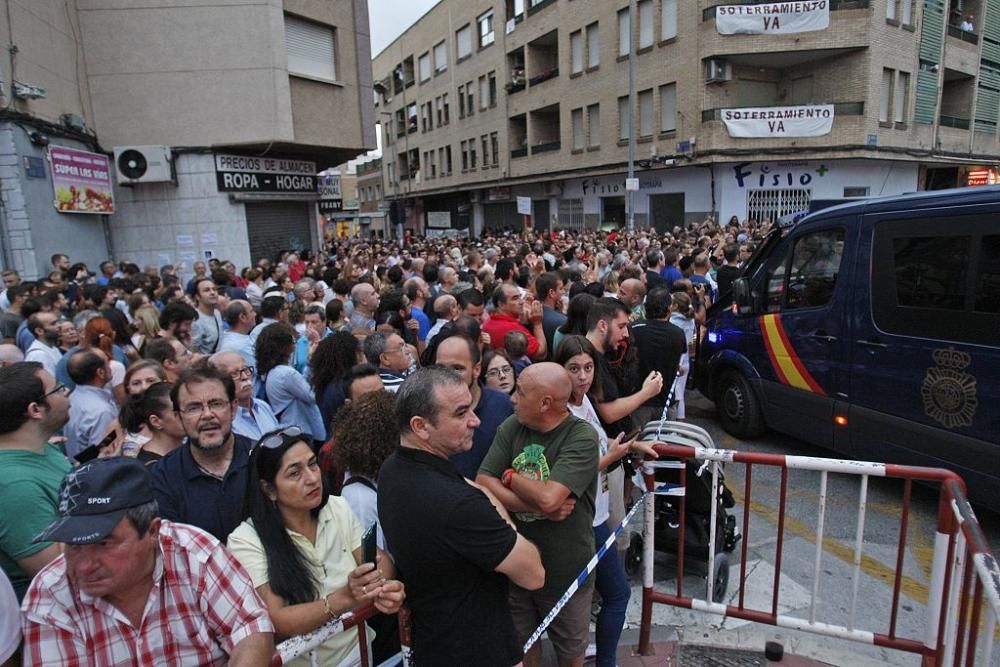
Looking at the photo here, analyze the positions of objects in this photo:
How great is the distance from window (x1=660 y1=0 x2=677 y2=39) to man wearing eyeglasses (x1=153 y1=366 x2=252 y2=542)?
2328cm

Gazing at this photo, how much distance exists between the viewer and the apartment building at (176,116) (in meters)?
11.5

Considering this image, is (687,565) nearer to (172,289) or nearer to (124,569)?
(124,569)

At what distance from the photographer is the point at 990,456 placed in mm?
4098

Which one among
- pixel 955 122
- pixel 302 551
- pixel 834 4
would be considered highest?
pixel 834 4

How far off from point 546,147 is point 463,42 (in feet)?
37.6

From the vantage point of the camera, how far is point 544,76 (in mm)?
29109

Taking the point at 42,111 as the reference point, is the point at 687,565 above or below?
below

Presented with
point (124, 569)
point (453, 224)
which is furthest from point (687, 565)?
point (453, 224)

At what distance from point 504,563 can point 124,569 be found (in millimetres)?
1120

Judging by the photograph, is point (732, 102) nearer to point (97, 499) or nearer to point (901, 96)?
point (901, 96)

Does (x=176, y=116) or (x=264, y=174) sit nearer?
(x=176, y=116)

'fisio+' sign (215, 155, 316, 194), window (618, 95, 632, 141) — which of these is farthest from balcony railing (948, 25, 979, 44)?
'fisio+' sign (215, 155, 316, 194)

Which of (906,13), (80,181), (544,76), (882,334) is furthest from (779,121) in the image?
(80,181)

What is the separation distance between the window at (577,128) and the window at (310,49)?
14.4 metres
